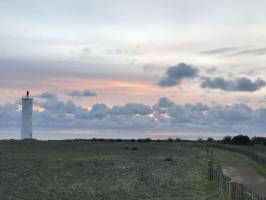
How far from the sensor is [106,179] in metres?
40.8

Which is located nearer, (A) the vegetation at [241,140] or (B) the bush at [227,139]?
(A) the vegetation at [241,140]

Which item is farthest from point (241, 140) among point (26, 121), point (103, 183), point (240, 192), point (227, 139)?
point (240, 192)

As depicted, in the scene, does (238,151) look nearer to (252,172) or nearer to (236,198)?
(252,172)

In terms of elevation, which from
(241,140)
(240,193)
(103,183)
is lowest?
(103,183)

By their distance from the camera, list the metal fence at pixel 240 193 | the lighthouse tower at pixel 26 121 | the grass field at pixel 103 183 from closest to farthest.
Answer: the metal fence at pixel 240 193 → the grass field at pixel 103 183 → the lighthouse tower at pixel 26 121

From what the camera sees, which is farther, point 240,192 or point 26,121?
point 26,121

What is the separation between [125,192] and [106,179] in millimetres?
8058

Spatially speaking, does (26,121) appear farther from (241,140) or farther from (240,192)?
(240,192)

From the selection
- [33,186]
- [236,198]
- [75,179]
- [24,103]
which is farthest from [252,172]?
[24,103]

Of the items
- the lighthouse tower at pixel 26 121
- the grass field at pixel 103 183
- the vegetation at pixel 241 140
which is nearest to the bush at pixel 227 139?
the vegetation at pixel 241 140

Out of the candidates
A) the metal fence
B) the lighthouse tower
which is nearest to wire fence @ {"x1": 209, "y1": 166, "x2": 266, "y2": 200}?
the metal fence

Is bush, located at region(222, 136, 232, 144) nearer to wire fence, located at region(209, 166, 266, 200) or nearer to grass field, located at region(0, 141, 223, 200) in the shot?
grass field, located at region(0, 141, 223, 200)

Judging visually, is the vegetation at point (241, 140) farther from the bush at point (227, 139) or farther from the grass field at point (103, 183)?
the grass field at point (103, 183)

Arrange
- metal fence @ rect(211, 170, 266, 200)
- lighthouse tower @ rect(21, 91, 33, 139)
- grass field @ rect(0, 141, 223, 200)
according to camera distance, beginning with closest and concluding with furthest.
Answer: metal fence @ rect(211, 170, 266, 200), grass field @ rect(0, 141, 223, 200), lighthouse tower @ rect(21, 91, 33, 139)
